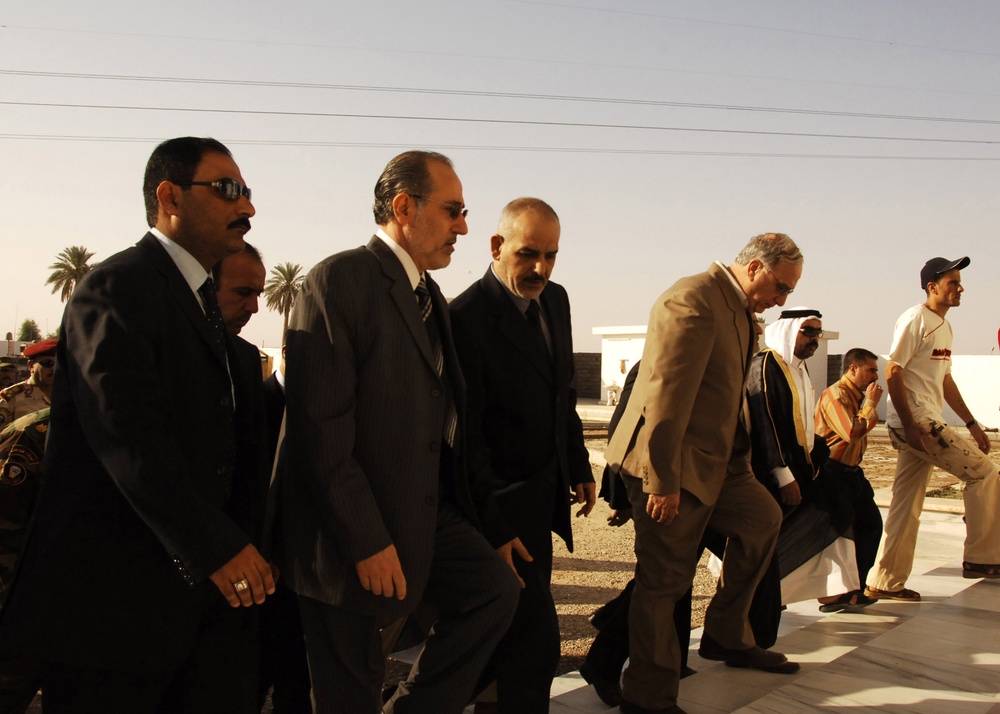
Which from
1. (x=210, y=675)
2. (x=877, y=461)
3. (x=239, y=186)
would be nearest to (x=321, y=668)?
(x=210, y=675)

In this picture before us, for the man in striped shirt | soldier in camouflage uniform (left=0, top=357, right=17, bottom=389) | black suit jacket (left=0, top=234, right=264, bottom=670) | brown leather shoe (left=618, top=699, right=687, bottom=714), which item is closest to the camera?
black suit jacket (left=0, top=234, right=264, bottom=670)

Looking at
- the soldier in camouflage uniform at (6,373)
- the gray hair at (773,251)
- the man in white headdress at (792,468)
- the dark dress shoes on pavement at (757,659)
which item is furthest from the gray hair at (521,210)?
the soldier in camouflage uniform at (6,373)

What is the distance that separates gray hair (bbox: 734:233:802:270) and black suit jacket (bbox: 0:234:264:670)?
2795mm

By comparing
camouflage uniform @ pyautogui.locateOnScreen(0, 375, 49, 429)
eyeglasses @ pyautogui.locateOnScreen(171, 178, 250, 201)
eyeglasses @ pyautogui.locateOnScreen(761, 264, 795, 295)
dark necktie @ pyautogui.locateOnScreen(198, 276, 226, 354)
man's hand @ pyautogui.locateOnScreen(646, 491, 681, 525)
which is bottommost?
man's hand @ pyautogui.locateOnScreen(646, 491, 681, 525)

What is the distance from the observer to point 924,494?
609 centimetres

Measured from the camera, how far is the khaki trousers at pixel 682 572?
12.4ft

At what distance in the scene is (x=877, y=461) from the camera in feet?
54.0

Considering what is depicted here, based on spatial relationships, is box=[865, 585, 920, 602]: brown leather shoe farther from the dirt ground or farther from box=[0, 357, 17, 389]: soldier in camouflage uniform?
box=[0, 357, 17, 389]: soldier in camouflage uniform

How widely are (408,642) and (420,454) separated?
1.05 m

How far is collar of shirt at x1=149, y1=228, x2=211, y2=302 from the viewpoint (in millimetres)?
2504

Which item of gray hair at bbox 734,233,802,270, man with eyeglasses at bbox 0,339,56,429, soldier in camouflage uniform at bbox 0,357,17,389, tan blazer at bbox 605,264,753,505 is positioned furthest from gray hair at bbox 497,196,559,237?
soldier in camouflage uniform at bbox 0,357,17,389

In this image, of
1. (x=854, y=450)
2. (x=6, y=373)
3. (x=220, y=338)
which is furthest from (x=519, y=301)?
(x=6, y=373)

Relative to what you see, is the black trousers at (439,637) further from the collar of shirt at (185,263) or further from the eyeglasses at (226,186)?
the eyeglasses at (226,186)

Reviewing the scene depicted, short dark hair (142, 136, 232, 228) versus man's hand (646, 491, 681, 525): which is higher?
short dark hair (142, 136, 232, 228)
